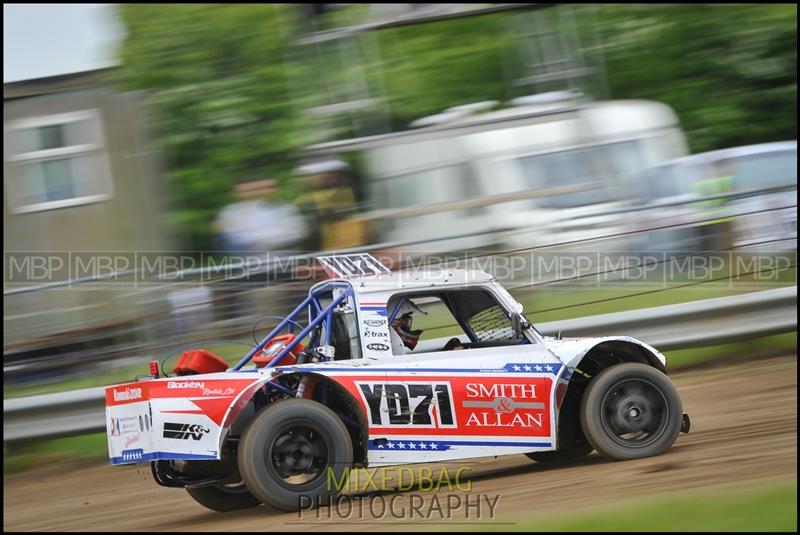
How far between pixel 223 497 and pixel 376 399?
1355 mm

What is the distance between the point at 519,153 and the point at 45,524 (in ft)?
22.5

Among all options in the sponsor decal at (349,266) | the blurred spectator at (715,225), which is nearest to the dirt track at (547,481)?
the blurred spectator at (715,225)

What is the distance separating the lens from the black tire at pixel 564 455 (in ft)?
25.2

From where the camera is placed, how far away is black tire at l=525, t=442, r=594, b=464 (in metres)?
7.69

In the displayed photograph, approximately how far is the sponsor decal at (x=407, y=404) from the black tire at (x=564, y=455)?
1.20 meters

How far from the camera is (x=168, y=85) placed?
15.0m

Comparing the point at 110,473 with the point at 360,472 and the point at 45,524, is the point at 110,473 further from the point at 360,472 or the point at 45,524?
the point at 360,472

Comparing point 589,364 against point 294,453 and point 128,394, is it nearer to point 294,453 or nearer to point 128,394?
point 294,453

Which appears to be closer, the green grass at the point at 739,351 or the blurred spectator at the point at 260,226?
the green grass at the point at 739,351

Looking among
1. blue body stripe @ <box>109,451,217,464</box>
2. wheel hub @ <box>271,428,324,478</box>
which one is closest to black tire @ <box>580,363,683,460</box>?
wheel hub @ <box>271,428,324,478</box>

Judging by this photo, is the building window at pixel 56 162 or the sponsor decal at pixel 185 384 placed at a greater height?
the building window at pixel 56 162

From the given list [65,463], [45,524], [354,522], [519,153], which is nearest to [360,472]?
[354,522]

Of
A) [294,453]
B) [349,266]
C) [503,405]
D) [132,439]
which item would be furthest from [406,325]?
[132,439]

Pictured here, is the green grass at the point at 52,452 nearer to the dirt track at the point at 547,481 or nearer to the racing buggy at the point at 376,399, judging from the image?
the dirt track at the point at 547,481
